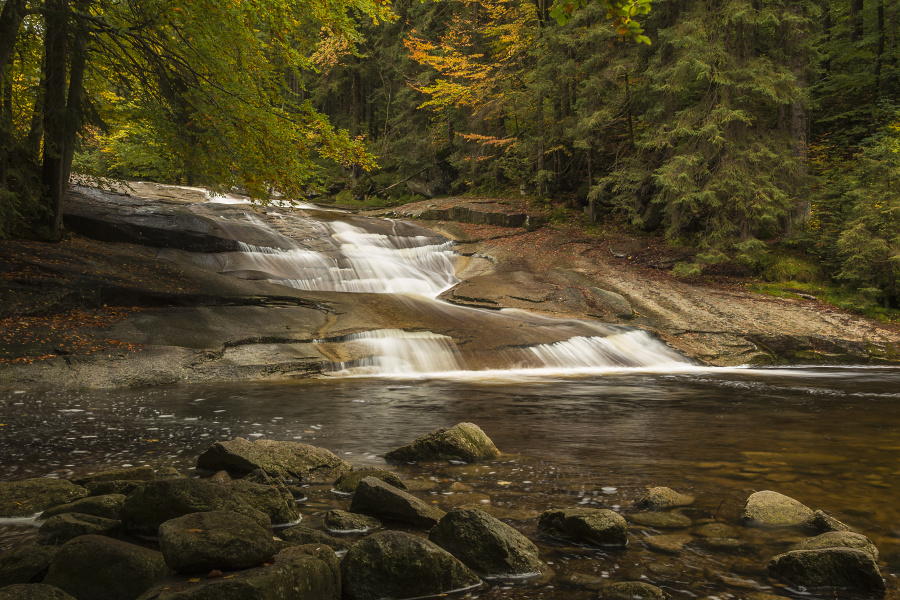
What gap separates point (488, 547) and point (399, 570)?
612mm

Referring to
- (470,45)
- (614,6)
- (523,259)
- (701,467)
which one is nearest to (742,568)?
(701,467)

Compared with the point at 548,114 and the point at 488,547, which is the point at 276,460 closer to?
the point at 488,547

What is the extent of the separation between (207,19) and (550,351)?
9.87 meters

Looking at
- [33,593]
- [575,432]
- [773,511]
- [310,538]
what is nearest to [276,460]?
[310,538]

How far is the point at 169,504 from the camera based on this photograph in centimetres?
375

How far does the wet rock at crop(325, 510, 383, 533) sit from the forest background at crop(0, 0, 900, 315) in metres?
3.65

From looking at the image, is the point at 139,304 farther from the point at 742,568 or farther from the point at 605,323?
the point at 742,568

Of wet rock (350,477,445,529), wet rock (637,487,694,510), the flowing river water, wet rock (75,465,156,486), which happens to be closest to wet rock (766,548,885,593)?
the flowing river water

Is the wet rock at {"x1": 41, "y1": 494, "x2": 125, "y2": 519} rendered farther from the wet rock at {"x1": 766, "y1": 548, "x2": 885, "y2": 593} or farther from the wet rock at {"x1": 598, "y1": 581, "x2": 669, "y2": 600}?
the wet rock at {"x1": 766, "y1": 548, "x2": 885, "y2": 593}

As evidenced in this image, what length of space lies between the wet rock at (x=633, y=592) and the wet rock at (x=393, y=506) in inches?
53.7

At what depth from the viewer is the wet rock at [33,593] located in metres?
2.66

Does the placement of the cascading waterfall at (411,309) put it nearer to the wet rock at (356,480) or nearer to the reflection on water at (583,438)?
the reflection on water at (583,438)

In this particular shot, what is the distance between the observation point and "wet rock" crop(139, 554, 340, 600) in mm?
2641

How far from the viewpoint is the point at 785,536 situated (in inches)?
159
